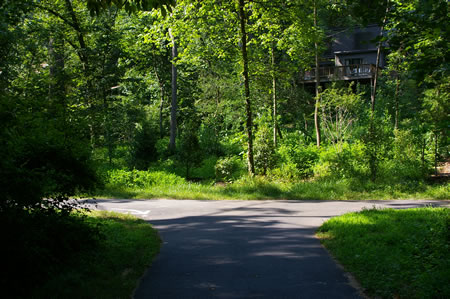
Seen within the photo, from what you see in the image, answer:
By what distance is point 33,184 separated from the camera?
5.19 meters

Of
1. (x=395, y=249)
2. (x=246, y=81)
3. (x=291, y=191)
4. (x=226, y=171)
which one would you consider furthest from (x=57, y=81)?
(x=395, y=249)

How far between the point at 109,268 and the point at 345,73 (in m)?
34.9

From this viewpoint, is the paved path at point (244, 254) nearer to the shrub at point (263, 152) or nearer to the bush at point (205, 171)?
the shrub at point (263, 152)

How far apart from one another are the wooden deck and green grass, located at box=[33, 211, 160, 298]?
2964 cm

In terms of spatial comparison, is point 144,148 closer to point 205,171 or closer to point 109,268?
point 205,171

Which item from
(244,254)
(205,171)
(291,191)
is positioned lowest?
(244,254)

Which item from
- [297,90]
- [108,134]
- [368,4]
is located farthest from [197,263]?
[297,90]

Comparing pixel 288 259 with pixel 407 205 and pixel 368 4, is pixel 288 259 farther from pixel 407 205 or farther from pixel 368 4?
pixel 407 205

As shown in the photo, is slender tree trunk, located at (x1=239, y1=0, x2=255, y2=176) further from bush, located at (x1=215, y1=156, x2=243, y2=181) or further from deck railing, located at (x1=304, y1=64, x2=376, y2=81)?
deck railing, located at (x1=304, y1=64, x2=376, y2=81)

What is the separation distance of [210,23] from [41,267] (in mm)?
13093

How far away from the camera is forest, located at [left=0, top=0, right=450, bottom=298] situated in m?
6.38

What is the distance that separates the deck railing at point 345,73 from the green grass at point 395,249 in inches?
1095

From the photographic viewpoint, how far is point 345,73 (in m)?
37.9

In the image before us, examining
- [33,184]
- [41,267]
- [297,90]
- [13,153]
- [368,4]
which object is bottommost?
[41,267]
